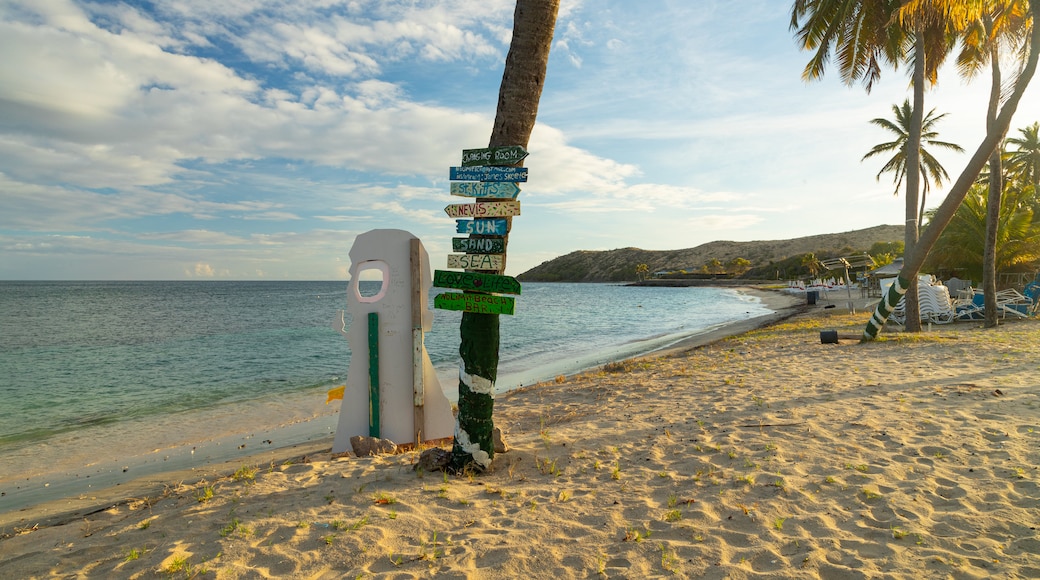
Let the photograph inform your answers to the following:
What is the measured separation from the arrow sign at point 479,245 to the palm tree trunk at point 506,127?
12cm

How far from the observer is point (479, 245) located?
14.9ft

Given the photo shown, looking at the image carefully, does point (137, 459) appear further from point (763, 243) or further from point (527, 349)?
point (763, 243)

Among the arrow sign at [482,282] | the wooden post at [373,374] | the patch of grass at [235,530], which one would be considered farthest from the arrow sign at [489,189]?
the patch of grass at [235,530]

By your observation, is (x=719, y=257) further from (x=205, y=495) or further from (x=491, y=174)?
(x=205, y=495)

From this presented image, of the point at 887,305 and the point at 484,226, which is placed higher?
the point at 484,226

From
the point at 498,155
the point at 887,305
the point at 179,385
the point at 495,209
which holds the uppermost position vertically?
the point at 498,155

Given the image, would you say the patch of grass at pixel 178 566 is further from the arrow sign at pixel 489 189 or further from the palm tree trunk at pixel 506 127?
the arrow sign at pixel 489 189

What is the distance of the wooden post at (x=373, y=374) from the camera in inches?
223

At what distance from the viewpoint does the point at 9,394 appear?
1209 centimetres

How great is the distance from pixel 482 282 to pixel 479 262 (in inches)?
6.7

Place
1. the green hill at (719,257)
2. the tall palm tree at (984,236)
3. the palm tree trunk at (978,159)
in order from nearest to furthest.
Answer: the palm tree trunk at (978,159), the tall palm tree at (984,236), the green hill at (719,257)

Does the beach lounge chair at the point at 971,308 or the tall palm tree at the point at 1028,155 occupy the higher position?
the tall palm tree at the point at 1028,155

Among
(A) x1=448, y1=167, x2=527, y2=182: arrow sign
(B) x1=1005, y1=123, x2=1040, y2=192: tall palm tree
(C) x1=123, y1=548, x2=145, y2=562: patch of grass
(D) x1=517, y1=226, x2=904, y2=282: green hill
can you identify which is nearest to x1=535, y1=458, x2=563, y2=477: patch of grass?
(A) x1=448, y1=167, x2=527, y2=182: arrow sign

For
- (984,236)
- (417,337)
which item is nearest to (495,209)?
(417,337)
